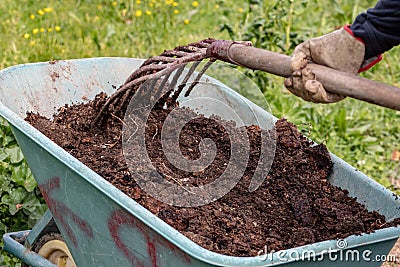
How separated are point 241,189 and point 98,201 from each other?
1.88 ft

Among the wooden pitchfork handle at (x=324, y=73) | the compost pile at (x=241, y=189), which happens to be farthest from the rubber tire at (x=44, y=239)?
the wooden pitchfork handle at (x=324, y=73)

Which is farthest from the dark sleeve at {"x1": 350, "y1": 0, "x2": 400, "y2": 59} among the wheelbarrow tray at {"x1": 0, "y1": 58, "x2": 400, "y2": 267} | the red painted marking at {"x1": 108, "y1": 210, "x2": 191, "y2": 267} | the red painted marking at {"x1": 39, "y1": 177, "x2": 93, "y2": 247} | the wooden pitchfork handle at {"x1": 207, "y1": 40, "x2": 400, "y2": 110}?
the red painted marking at {"x1": 39, "y1": 177, "x2": 93, "y2": 247}

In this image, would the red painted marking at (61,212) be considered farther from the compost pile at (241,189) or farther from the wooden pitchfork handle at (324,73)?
the wooden pitchfork handle at (324,73)

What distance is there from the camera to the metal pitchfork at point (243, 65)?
1949mm

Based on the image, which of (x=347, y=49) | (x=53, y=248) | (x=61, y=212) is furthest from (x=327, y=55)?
(x=53, y=248)

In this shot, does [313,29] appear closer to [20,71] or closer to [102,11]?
[102,11]

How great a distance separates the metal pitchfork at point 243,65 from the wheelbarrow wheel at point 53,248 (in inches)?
19.4

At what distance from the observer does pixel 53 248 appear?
2.81 metres

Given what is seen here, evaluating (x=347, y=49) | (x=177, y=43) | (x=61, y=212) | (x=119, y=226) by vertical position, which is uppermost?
(x=347, y=49)

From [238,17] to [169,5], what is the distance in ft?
1.97

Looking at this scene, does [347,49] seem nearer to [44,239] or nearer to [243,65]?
[243,65]

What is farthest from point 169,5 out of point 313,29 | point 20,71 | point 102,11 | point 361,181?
point 361,181

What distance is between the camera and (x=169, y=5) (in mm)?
5461

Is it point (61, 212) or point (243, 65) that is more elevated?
point (243, 65)
